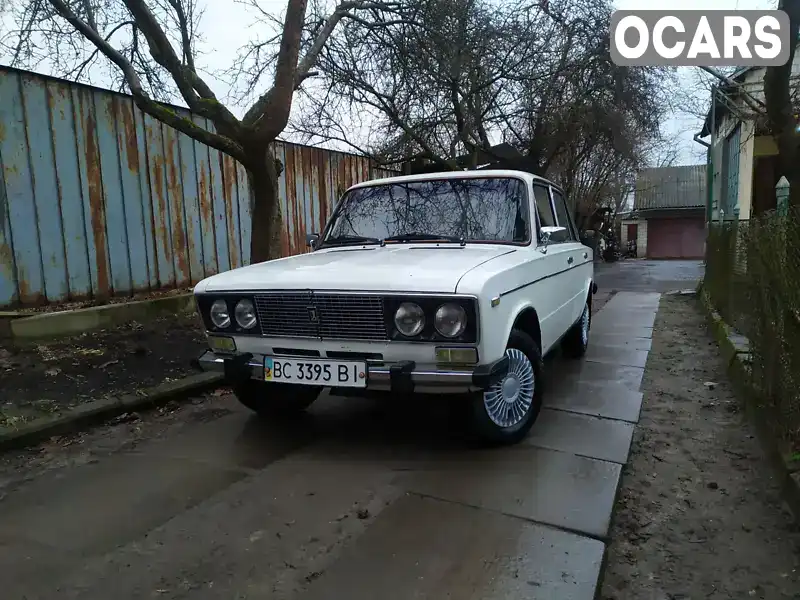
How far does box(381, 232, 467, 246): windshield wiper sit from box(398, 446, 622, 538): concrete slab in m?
1.45

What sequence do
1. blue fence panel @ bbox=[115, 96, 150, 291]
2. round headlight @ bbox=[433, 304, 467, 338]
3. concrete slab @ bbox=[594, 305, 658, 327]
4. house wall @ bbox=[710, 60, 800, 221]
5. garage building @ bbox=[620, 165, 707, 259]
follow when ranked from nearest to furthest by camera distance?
round headlight @ bbox=[433, 304, 467, 338], blue fence panel @ bbox=[115, 96, 150, 291], concrete slab @ bbox=[594, 305, 658, 327], house wall @ bbox=[710, 60, 800, 221], garage building @ bbox=[620, 165, 707, 259]

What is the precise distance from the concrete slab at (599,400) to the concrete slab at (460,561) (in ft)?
6.08

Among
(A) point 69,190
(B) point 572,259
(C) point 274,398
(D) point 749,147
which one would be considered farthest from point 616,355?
(D) point 749,147

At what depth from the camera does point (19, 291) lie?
19.5ft

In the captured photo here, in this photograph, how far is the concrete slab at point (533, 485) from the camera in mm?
2748

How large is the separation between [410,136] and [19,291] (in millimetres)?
9111

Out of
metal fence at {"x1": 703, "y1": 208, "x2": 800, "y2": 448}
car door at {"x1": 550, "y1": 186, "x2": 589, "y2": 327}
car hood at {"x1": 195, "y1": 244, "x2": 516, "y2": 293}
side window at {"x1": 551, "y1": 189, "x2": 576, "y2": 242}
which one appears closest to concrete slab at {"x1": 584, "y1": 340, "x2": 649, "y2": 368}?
car door at {"x1": 550, "y1": 186, "x2": 589, "y2": 327}

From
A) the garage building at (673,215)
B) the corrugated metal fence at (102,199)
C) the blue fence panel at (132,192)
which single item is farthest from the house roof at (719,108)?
the blue fence panel at (132,192)

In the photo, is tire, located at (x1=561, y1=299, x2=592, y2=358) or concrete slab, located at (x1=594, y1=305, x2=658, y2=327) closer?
tire, located at (x1=561, y1=299, x2=592, y2=358)

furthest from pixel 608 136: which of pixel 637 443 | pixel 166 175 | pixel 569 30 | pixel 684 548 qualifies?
pixel 684 548

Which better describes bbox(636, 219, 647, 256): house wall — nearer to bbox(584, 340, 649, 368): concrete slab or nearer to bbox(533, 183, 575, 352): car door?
bbox(584, 340, 649, 368): concrete slab

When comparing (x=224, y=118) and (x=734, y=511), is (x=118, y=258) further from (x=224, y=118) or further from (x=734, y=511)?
(x=734, y=511)

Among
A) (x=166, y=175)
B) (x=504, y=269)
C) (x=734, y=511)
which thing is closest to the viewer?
(x=734, y=511)

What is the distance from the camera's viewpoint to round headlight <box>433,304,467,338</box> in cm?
296
